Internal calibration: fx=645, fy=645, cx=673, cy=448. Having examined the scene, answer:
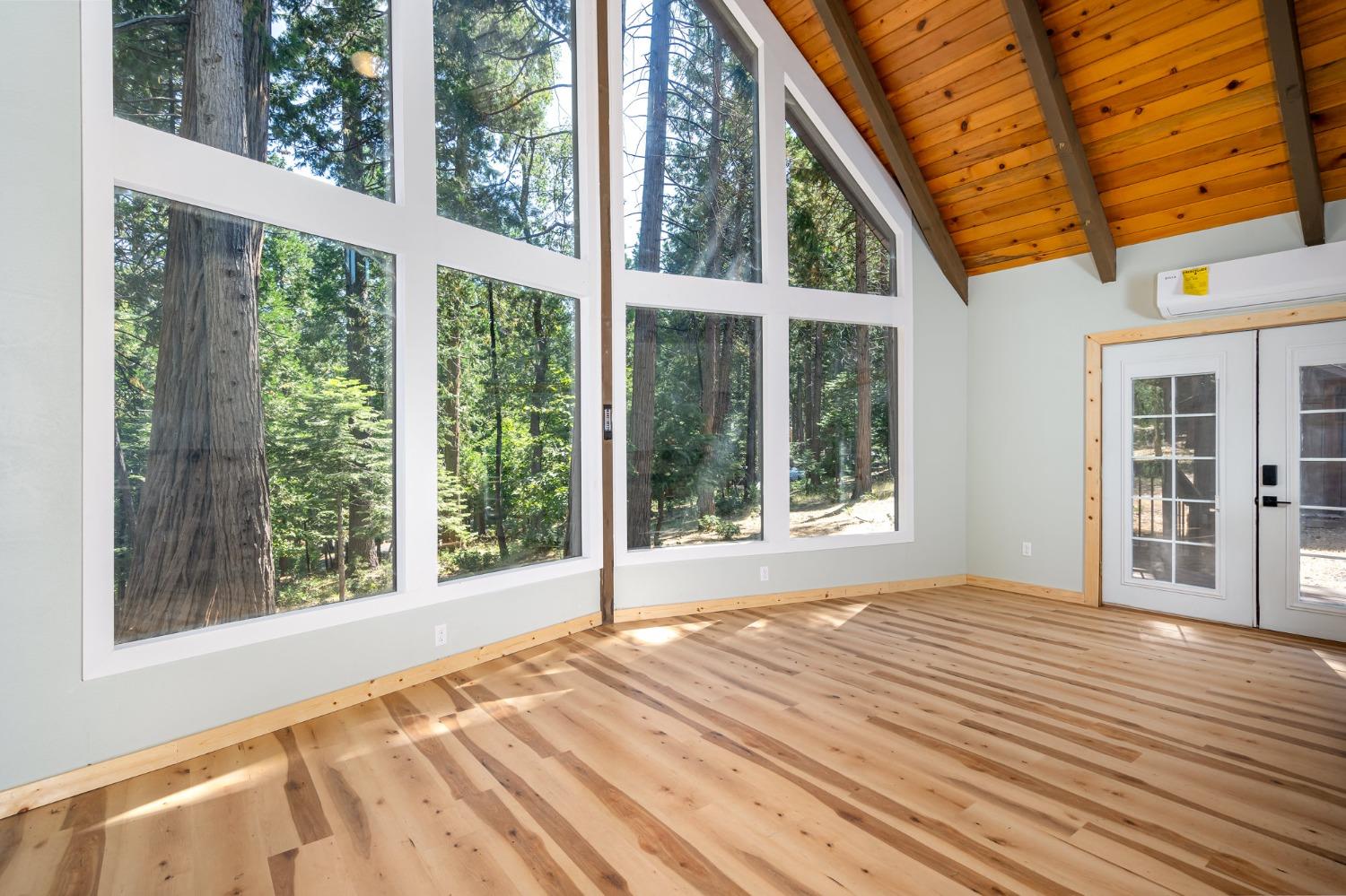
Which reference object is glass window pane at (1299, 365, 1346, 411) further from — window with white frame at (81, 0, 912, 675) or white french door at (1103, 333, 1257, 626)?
window with white frame at (81, 0, 912, 675)

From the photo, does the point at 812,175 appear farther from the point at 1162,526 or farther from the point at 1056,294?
the point at 1162,526

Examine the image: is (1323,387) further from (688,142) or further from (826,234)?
(688,142)

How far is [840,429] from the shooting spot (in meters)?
5.39

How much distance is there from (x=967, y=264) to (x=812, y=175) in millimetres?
1677

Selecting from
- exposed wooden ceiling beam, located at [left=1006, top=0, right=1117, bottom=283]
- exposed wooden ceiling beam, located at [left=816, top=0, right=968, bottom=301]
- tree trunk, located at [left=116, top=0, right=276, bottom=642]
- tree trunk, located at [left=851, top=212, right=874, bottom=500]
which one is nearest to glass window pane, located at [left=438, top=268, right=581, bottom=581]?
tree trunk, located at [left=116, top=0, right=276, bottom=642]

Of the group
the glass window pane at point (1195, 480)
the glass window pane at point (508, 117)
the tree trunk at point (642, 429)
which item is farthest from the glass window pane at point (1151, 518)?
the glass window pane at point (508, 117)

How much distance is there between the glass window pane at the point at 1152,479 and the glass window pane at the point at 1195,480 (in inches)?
1.9

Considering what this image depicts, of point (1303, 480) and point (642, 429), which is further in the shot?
point (642, 429)

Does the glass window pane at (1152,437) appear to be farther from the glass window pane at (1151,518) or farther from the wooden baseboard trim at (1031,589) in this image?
the wooden baseboard trim at (1031,589)

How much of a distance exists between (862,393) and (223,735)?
478 cm

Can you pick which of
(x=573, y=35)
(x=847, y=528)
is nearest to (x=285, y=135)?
(x=573, y=35)

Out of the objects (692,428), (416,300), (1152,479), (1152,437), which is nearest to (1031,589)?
(1152,479)

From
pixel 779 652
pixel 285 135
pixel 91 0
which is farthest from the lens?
pixel 779 652

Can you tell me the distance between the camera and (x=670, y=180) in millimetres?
4809
